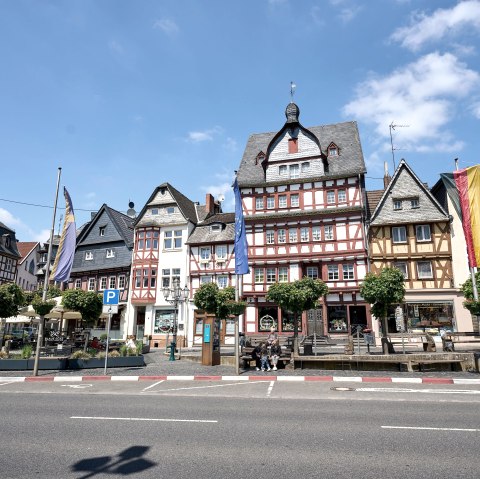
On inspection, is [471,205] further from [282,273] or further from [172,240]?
[172,240]

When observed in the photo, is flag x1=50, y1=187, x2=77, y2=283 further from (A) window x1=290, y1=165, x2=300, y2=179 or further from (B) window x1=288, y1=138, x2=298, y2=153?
(B) window x1=288, y1=138, x2=298, y2=153

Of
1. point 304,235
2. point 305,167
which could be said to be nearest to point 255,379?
point 304,235

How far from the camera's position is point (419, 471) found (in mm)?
5133

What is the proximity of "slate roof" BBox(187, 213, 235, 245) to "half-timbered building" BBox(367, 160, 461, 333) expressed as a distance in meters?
12.0

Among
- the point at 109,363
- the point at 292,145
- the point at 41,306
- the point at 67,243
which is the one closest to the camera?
the point at 41,306

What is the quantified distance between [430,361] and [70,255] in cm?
1694

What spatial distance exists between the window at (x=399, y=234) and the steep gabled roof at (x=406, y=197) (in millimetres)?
598

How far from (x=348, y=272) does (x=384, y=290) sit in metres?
10.4

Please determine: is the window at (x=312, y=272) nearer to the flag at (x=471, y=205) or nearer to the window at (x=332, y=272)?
the window at (x=332, y=272)

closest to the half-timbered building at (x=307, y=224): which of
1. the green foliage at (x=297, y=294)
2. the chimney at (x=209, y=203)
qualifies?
the chimney at (x=209, y=203)

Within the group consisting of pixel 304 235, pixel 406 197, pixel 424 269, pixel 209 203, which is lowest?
pixel 424 269

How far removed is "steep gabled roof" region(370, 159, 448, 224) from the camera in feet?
97.1

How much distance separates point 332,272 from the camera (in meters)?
30.4

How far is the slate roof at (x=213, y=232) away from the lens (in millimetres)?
34153
